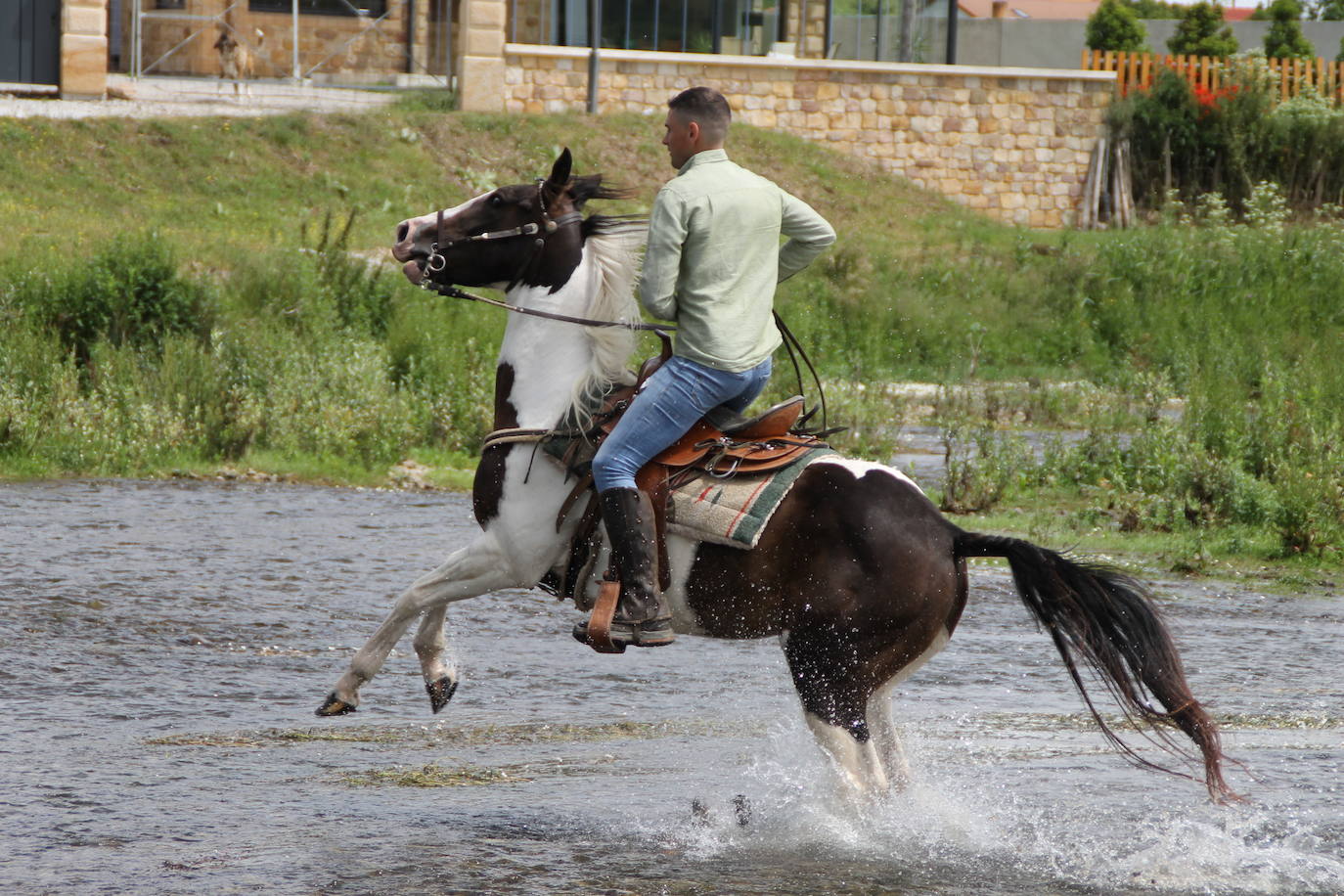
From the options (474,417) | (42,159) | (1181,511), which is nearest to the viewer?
(1181,511)

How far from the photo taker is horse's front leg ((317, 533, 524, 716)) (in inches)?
245

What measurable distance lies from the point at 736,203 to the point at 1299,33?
157ft

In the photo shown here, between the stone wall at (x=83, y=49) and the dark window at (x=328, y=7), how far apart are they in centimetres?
807

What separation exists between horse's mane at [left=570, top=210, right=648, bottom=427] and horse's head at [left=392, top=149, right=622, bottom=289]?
81 millimetres

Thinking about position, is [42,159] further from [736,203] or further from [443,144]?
[736,203]

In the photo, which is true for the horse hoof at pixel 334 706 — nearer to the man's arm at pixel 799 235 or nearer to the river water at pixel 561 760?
the river water at pixel 561 760

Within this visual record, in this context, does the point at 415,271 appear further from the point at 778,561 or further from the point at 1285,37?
the point at 1285,37

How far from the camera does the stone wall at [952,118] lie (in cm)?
3466

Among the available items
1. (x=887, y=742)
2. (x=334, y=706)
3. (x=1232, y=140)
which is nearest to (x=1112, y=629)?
(x=887, y=742)

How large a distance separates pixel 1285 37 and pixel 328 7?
27.0 m

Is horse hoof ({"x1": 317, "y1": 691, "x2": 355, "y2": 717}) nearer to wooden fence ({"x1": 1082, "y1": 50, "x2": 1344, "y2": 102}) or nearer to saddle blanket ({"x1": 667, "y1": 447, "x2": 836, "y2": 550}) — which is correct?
saddle blanket ({"x1": 667, "y1": 447, "x2": 836, "y2": 550})

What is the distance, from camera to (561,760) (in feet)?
23.1

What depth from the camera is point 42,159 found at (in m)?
25.4

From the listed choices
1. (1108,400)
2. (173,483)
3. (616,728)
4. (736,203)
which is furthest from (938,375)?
(736,203)
